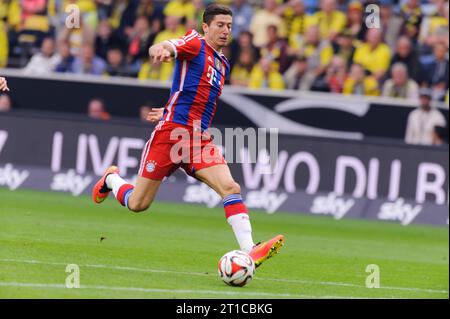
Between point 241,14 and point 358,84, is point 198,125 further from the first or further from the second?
point 241,14

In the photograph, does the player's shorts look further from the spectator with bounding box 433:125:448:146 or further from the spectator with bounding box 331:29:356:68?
the spectator with bounding box 331:29:356:68

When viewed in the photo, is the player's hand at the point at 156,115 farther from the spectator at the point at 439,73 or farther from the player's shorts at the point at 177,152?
the spectator at the point at 439,73

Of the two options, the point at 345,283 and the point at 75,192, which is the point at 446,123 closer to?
the point at 75,192

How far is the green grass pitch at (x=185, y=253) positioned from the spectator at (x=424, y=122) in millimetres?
2263

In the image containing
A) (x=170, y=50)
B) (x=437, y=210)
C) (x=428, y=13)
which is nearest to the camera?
(x=170, y=50)

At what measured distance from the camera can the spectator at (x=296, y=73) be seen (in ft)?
68.4

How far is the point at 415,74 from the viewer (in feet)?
67.2

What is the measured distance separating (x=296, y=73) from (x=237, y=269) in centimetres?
1148

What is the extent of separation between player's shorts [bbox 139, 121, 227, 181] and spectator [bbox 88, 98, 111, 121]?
9.54 metres

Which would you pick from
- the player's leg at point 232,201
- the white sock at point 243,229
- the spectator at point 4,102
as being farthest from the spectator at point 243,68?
the white sock at point 243,229

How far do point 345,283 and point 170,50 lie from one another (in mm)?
2820

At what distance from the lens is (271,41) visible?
2155 centimetres
